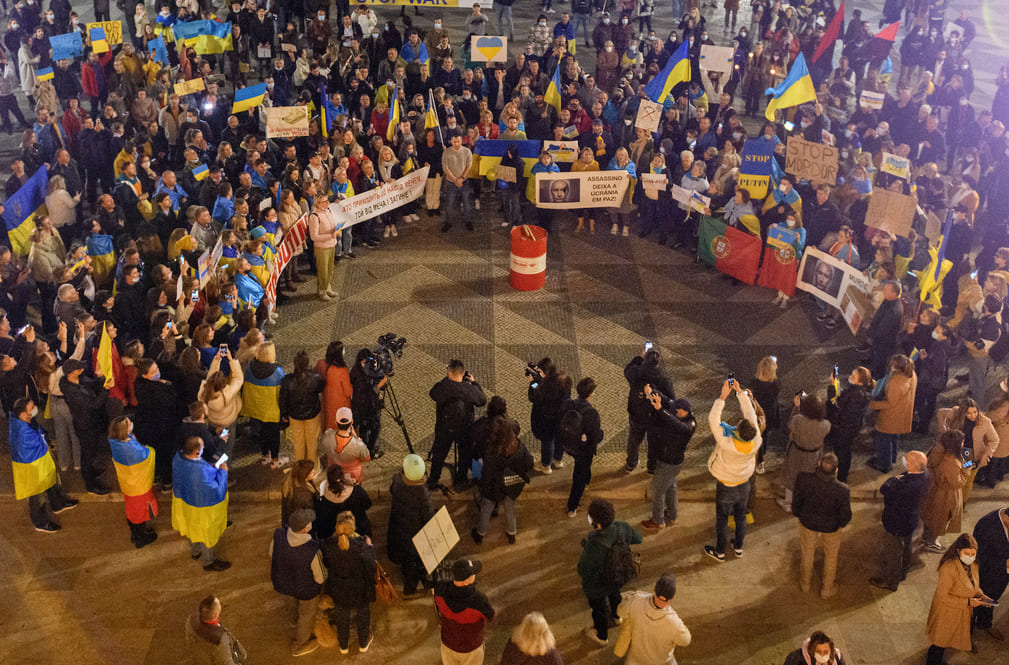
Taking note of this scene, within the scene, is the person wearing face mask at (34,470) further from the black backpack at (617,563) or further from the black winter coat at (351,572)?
the black backpack at (617,563)

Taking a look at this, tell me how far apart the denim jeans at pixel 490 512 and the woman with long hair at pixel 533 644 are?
9.59 feet

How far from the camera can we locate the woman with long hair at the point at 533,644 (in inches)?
284

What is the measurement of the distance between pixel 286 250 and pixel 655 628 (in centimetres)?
895

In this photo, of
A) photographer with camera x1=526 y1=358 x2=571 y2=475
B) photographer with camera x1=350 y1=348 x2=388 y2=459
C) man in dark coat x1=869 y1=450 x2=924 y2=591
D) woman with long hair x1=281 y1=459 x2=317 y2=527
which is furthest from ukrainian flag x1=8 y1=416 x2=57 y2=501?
man in dark coat x1=869 y1=450 x2=924 y2=591

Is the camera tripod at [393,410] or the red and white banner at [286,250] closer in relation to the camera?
the camera tripod at [393,410]

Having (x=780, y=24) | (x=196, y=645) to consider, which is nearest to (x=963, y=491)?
Result: (x=196, y=645)

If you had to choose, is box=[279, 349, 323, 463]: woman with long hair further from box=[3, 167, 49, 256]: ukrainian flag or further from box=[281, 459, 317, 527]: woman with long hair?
box=[3, 167, 49, 256]: ukrainian flag

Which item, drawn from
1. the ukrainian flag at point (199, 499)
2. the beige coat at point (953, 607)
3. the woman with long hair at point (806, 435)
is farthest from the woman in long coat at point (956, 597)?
the ukrainian flag at point (199, 499)

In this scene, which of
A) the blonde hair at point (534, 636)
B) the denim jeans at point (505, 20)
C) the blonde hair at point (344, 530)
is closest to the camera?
the blonde hair at point (534, 636)

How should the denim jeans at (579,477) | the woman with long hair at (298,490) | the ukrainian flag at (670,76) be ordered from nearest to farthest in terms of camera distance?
1. the woman with long hair at (298,490)
2. the denim jeans at (579,477)
3. the ukrainian flag at (670,76)

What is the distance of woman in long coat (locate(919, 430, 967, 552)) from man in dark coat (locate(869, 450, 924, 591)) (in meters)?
0.15

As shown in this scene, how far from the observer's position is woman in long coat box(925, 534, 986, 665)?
8.59 metres

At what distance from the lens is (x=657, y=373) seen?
35.7 feet

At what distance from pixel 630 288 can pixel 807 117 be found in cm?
596
